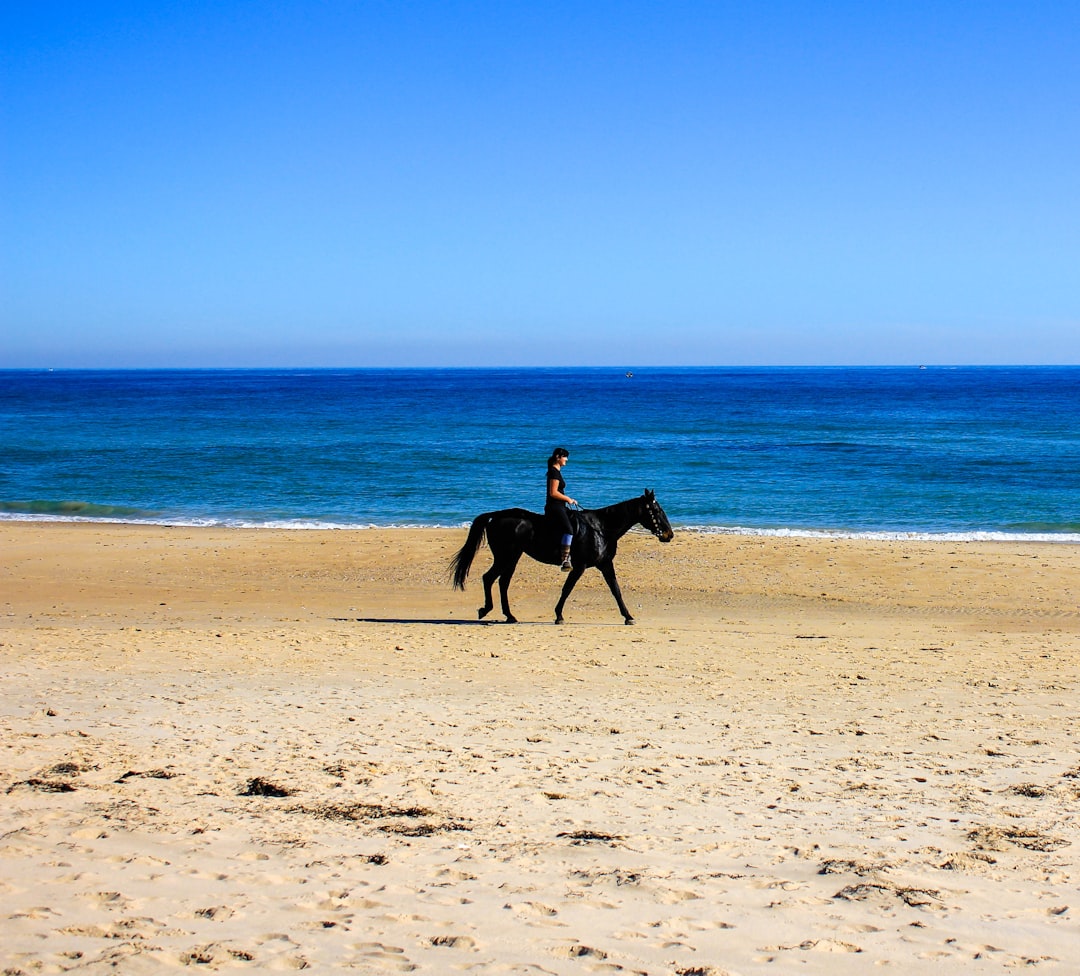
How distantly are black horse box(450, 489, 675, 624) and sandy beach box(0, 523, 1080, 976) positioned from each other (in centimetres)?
69

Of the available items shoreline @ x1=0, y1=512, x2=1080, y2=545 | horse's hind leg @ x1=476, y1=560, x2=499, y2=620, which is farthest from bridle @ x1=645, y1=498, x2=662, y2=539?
shoreline @ x1=0, y1=512, x2=1080, y2=545

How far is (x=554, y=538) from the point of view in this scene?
44.7 feet

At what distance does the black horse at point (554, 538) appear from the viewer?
13695 millimetres

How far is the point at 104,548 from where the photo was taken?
848 inches

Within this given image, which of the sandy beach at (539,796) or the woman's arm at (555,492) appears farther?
the woman's arm at (555,492)

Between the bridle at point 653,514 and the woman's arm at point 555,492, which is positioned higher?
the woman's arm at point 555,492

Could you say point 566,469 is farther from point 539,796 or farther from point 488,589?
point 539,796

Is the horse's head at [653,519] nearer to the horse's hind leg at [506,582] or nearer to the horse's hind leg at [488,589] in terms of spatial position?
the horse's hind leg at [506,582]

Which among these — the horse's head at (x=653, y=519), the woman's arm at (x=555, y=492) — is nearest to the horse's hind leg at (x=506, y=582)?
the woman's arm at (x=555, y=492)

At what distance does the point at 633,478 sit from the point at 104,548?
20.8 meters

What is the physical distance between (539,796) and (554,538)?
7217 mm

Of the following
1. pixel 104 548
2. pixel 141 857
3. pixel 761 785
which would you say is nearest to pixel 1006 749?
pixel 761 785

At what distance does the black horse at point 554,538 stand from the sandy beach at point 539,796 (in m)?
0.69

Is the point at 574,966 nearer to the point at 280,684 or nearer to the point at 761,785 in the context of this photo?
the point at 761,785
